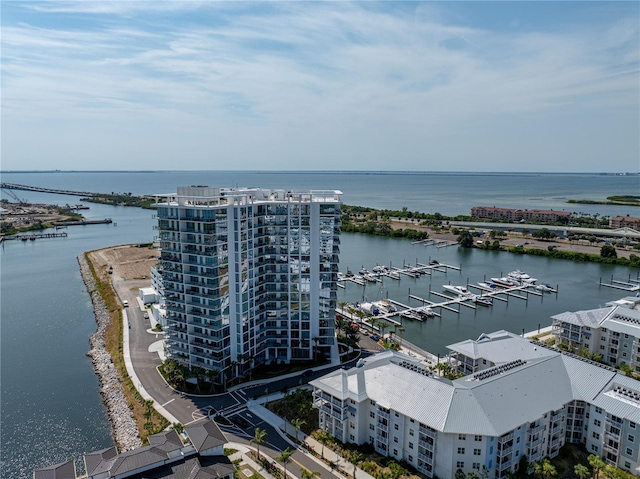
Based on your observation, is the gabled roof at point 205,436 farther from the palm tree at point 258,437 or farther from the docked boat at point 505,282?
the docked boat at point 505,282

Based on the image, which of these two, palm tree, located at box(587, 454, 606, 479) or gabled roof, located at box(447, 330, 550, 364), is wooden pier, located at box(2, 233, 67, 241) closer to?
gabled roof, located at box(447, 330, 550, 364)

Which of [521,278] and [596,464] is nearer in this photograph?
[596,464]

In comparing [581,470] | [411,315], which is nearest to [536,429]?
[581,470]

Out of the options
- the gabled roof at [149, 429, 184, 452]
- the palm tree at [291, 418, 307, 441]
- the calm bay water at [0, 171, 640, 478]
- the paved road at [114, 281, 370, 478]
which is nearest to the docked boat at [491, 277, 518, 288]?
the calm bay water at [0, 171, 640, 478]

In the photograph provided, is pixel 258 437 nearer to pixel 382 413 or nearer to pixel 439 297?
pixel 382 413

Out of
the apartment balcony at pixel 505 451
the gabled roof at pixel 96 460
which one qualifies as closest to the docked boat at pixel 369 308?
the apartment balcony at pixel 505 451

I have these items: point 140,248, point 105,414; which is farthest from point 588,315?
point 140,248
